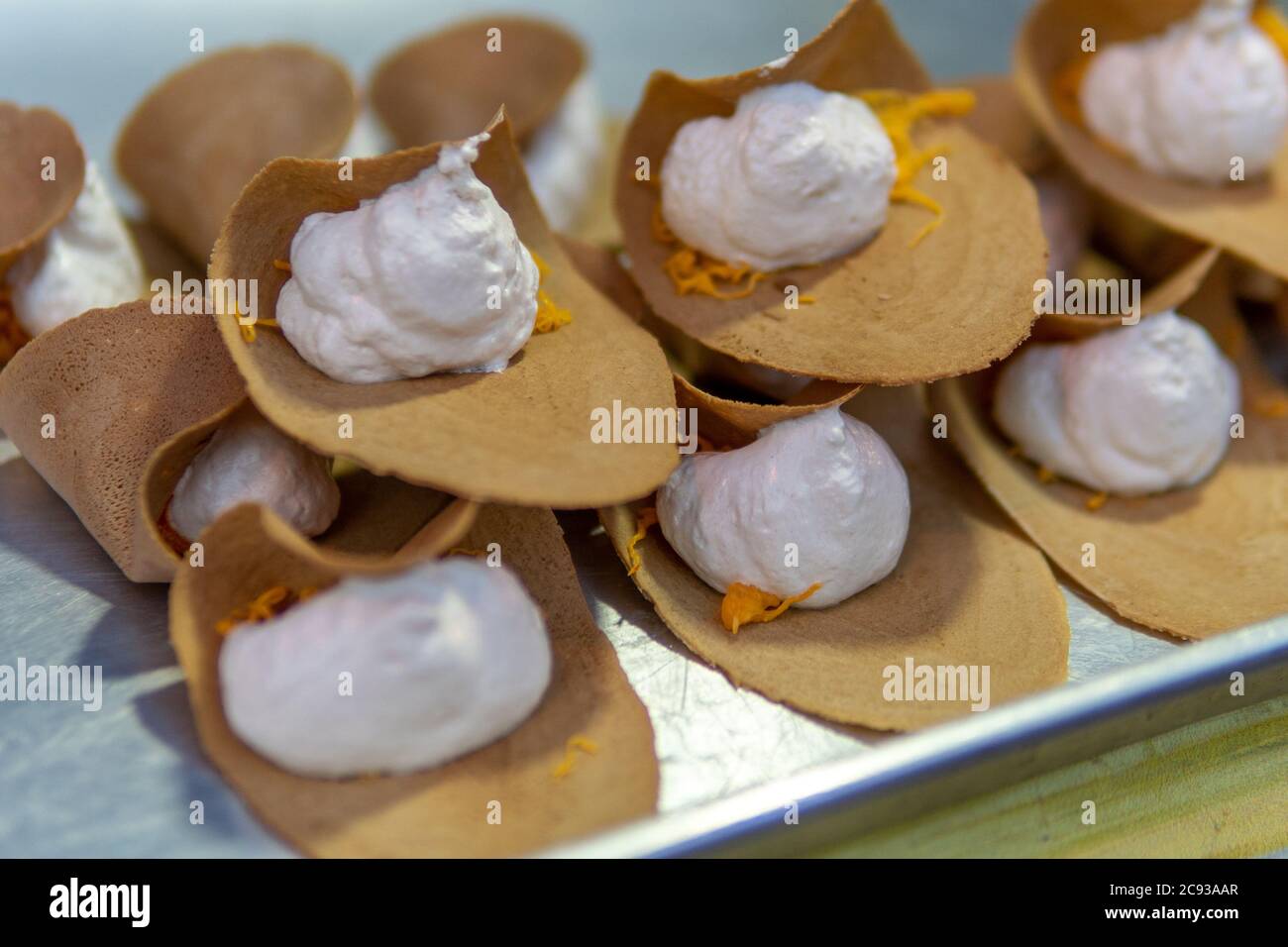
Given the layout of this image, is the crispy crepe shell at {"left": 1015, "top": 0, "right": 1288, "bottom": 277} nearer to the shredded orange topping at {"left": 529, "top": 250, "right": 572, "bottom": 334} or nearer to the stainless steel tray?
the stainless steel tray

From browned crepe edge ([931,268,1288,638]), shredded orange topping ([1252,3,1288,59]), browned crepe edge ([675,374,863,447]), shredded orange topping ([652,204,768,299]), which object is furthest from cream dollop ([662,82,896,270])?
shredded orange topping ([1252,3,1288,59])

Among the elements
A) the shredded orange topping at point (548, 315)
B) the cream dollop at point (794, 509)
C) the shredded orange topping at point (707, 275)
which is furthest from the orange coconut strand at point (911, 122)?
the shredded orange topping at point (548, 315)

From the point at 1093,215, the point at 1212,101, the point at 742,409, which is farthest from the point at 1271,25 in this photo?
the point at 742,409

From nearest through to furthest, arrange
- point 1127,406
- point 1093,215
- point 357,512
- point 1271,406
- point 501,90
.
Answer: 1. point 357,512
2. point 1127,406
3. point 1271,406
4. point 1093,215
5. point 501,90

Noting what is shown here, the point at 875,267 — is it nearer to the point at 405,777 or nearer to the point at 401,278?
the point at 401,278

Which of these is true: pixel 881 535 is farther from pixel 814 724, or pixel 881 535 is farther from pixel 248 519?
pixel 248 519
